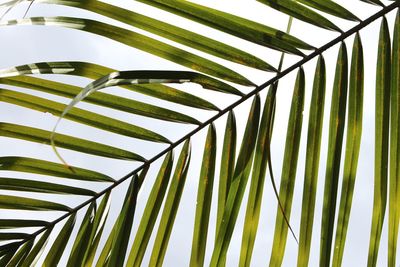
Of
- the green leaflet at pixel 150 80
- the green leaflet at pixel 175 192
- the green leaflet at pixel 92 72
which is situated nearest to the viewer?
the green leaflet at pixel 150 80

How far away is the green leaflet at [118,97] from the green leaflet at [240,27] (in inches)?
5.0

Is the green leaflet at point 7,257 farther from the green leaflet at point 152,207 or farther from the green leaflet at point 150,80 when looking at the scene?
the green leaflet at point 150,80

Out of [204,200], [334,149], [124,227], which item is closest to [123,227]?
[124,227]

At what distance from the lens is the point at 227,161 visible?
3.32 ft

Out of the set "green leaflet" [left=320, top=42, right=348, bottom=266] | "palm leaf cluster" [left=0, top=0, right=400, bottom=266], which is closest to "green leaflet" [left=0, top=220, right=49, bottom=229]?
"palm leaf cluster" [left=0, top=0, right=400, bottom=266]

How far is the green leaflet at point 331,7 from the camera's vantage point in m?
0.94

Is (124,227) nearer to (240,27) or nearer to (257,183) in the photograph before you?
(257,183)

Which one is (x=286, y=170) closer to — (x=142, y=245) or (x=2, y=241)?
(x=142, y=245)

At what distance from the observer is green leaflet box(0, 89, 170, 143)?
1046mm

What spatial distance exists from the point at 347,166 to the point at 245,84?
20 centimetres

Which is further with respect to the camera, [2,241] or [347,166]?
[2,241]

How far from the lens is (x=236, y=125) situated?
101cm

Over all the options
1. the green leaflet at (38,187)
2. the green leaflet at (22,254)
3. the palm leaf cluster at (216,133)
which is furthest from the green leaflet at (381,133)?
the green leaflet at (22,254)

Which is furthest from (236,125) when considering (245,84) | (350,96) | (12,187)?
(12,187)
